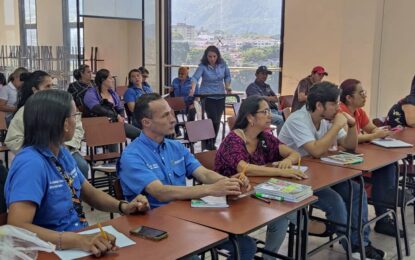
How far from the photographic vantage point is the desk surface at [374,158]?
2.88 metres

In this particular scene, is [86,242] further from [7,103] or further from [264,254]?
[7,103]

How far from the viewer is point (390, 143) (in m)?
3.62

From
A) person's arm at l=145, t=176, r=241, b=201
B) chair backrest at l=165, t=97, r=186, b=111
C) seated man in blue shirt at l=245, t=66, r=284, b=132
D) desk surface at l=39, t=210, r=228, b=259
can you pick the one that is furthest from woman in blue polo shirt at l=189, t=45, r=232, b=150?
desk surface at l=39, t=210, r=228, b=259

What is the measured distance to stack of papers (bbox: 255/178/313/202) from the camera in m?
2.17

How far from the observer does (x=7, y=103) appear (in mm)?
5984

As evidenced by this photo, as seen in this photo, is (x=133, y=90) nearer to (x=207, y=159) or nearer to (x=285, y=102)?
(x=285, y=102)

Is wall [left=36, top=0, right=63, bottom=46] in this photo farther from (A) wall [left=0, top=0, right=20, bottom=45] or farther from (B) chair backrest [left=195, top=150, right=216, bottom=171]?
(B) chair backrest [left=195, top=150, right=216, bottom=171]

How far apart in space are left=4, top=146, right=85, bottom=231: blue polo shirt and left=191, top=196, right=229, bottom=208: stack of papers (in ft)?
1.63

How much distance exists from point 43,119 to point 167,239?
64 cm

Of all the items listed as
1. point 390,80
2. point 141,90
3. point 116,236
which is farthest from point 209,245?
point 390,80

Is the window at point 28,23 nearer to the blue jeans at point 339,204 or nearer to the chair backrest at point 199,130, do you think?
the chair backrest at point 199,130

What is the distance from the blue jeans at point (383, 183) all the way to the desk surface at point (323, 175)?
687 millimetres

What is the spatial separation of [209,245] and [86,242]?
16.5 inches

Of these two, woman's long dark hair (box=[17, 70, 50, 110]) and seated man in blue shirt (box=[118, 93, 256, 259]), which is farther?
woman's long dark hair (box=[17, 70, 50, 110])
